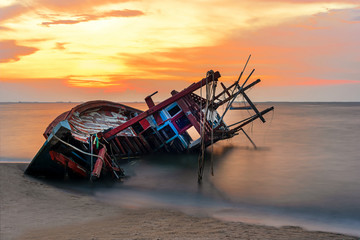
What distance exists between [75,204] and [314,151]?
2009cm

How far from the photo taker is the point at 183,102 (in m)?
17.0

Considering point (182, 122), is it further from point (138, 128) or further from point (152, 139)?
point (138, 128)

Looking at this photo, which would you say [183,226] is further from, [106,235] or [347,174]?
[347,174]

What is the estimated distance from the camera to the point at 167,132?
726 inches

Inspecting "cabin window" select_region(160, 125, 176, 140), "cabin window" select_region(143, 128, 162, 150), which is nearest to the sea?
"cabin window" select_region(143, 128, 162, 150)

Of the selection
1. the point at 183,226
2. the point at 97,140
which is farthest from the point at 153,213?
the point at 97,140

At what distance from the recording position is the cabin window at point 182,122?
58.5 ft

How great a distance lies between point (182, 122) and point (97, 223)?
33.3 feet

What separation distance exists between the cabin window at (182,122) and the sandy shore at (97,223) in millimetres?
7767

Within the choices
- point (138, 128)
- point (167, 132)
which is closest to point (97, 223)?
point (167, 132)

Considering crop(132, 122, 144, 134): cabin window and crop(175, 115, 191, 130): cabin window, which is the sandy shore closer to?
crop(175, 115, 191, 130): cabin window

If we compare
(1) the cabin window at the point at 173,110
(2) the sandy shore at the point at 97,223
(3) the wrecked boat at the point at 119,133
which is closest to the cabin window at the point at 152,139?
(3) the wrecked boat at the point at 119,133

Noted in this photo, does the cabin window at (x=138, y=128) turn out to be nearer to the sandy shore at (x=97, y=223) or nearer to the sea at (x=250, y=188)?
the sea at (x=250, y=188)

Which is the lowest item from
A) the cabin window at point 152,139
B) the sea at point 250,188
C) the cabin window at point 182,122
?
the sea at point 250,188
